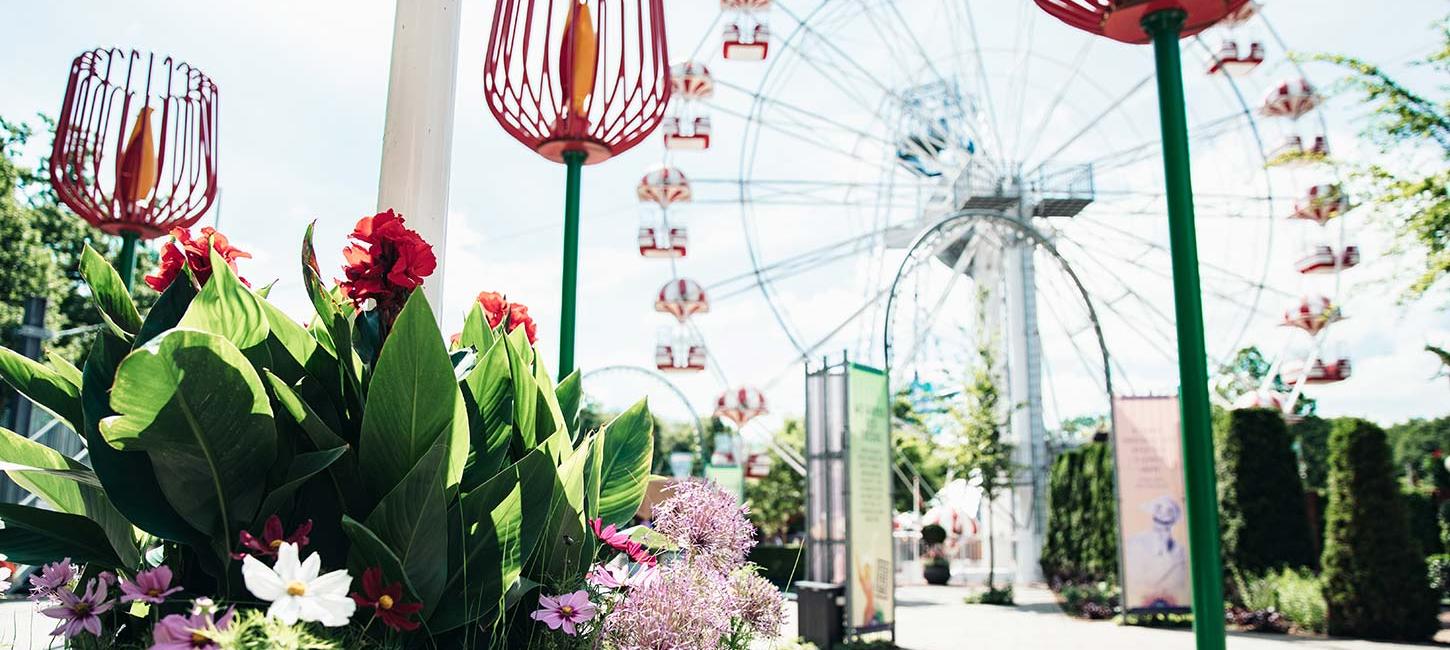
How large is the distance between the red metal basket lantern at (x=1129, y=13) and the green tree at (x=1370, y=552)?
10991 mm

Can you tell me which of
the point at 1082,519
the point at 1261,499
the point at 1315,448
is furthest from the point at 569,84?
the point at 1315,448

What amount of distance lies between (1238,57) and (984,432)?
7.52 meters

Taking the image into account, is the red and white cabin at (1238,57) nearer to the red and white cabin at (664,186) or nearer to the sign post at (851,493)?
the red and white cabin at (664,186)

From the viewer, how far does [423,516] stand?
107cm

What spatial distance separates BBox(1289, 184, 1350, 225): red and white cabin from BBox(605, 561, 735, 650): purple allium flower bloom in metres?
17.4

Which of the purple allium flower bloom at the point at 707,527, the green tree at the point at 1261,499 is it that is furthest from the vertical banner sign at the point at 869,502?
the purple allium flower bloom at the point at 707,527

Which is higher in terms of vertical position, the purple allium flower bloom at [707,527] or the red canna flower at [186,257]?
the red canna flower at [186,257]

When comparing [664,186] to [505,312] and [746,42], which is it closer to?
[746,42]

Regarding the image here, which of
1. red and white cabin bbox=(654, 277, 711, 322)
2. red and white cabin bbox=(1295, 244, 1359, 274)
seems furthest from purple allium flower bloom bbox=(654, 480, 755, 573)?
red and white cabin bbox=(1295, 244, 1359, 274)

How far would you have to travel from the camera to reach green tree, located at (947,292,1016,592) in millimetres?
18266

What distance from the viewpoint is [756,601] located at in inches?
60.9

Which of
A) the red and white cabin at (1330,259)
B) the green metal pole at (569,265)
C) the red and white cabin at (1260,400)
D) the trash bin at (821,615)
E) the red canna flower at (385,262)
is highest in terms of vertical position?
the red and white cabin at (1330,259)

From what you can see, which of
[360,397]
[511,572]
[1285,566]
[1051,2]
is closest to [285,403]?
[360,397]

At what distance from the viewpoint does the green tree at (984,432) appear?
18266mm
